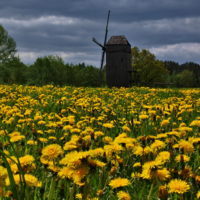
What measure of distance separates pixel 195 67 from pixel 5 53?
116994 mm

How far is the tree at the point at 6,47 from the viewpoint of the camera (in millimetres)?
40250

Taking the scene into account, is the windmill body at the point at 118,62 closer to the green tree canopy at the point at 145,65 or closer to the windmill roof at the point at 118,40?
the windmill roof at the point at 118,40

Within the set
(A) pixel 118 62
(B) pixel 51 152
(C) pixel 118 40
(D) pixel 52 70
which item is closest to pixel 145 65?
(D) pixel 52 70

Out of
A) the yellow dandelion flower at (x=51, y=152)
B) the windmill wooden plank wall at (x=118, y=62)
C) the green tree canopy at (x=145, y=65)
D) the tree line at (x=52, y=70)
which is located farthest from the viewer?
the green tree canopy at (x=145, y=65)

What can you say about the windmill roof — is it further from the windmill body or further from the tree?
the tree

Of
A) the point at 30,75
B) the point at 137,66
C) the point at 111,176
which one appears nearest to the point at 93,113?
the point at 111,176

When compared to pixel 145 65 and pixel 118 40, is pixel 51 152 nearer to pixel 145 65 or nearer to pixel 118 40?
pixel 118 40

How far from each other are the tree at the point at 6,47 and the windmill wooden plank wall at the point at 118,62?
28379mm

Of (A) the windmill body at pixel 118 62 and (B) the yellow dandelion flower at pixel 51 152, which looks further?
(A) the windmill body at pixel 118 62

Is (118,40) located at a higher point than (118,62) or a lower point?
higher

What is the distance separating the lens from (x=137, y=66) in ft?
146

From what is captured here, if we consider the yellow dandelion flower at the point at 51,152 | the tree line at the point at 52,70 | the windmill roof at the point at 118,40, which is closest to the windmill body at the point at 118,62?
the windmill roof at the point at 118,40

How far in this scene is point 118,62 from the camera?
20.1 metres

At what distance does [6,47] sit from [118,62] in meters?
30.1
